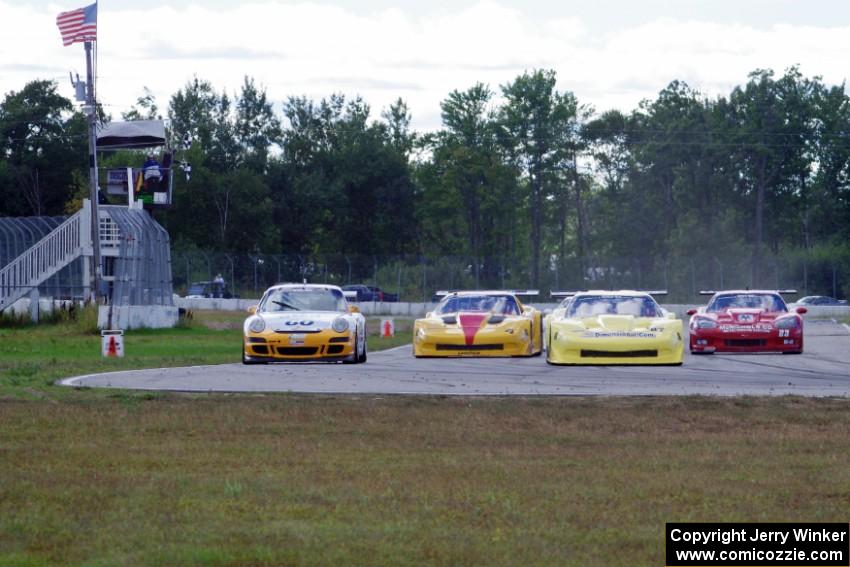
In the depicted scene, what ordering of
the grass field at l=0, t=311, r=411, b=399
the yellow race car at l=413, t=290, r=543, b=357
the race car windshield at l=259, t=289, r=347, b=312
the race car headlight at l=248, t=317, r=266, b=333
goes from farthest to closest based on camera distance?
the yellow race car at l=413, t=290, r=543, b=357
the race car windshield at l=259, t=289, r=347, b=312
the race car headlight at l=248, t=317, r=266, b=333
the grass field at l=0, t=311, r=411, b=399

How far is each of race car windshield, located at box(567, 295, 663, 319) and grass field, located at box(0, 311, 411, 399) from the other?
579 cm

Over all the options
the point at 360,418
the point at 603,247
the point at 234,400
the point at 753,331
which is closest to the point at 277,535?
the point at 360,418

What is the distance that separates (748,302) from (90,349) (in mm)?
12701

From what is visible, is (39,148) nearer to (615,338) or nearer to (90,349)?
(90,349)

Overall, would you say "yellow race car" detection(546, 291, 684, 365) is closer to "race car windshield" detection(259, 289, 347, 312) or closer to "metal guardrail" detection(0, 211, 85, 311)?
"race car windshield" detection(259, 289, 347, 312)

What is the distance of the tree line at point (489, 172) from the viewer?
8075 cm

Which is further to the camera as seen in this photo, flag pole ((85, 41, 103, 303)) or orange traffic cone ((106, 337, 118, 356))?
flag pole ((85, 41, 103, 303))

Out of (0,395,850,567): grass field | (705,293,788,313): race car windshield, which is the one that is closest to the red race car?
(705,293,788,313): race car windshield

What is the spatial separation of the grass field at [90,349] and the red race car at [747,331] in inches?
276

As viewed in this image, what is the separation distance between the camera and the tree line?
80750mm

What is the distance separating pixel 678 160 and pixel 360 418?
7557 cm

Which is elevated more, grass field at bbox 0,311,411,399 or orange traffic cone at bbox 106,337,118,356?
orange traffic cone at bbox 106,337,118,356

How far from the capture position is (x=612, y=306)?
19.5m

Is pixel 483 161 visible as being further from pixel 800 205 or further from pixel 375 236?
pixel 800 205
